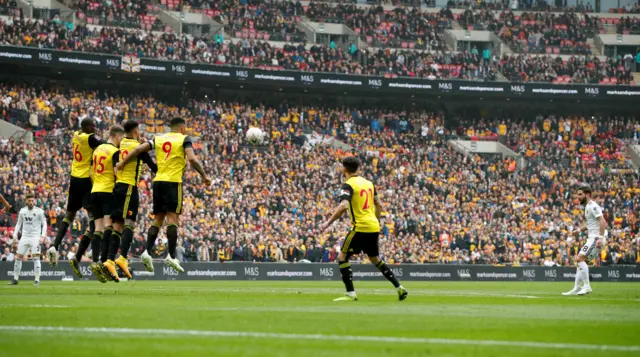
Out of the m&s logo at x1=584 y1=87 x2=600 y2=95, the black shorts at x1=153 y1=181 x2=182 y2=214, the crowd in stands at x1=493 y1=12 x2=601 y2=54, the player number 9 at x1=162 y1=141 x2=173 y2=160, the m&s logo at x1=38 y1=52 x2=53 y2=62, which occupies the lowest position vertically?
the m&s logo at x1=584 y1=87 x2=600 y2=95

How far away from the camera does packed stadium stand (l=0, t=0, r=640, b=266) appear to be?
42.1 m

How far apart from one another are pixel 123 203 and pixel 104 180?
0.67m

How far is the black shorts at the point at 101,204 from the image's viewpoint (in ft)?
54.0

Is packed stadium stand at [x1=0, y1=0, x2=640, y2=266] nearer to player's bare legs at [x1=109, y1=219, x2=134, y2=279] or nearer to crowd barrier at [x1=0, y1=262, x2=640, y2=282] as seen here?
crowd barrier at [x1=0, y1=262, x2=640, y2=282]

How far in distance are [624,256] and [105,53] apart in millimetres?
29528

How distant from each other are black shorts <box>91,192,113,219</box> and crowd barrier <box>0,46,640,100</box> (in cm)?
3465

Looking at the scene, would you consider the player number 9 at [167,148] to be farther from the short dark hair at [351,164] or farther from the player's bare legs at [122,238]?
the short dark hair at [351,164]

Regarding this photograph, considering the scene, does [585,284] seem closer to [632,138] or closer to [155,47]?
[155,47]

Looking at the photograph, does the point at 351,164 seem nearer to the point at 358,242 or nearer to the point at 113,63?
the point at 358,242

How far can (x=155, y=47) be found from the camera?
53.9 metres

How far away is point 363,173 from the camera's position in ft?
165

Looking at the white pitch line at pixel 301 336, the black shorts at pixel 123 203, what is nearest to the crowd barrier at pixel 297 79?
the black shorts at pixel 123 203

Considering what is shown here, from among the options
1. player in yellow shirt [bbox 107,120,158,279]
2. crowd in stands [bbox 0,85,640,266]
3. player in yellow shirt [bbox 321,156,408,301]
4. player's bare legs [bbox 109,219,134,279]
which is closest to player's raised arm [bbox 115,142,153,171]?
player in yellow shirt [bbox 107,120,158,279]

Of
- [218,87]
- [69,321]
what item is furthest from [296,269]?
[69,321]
